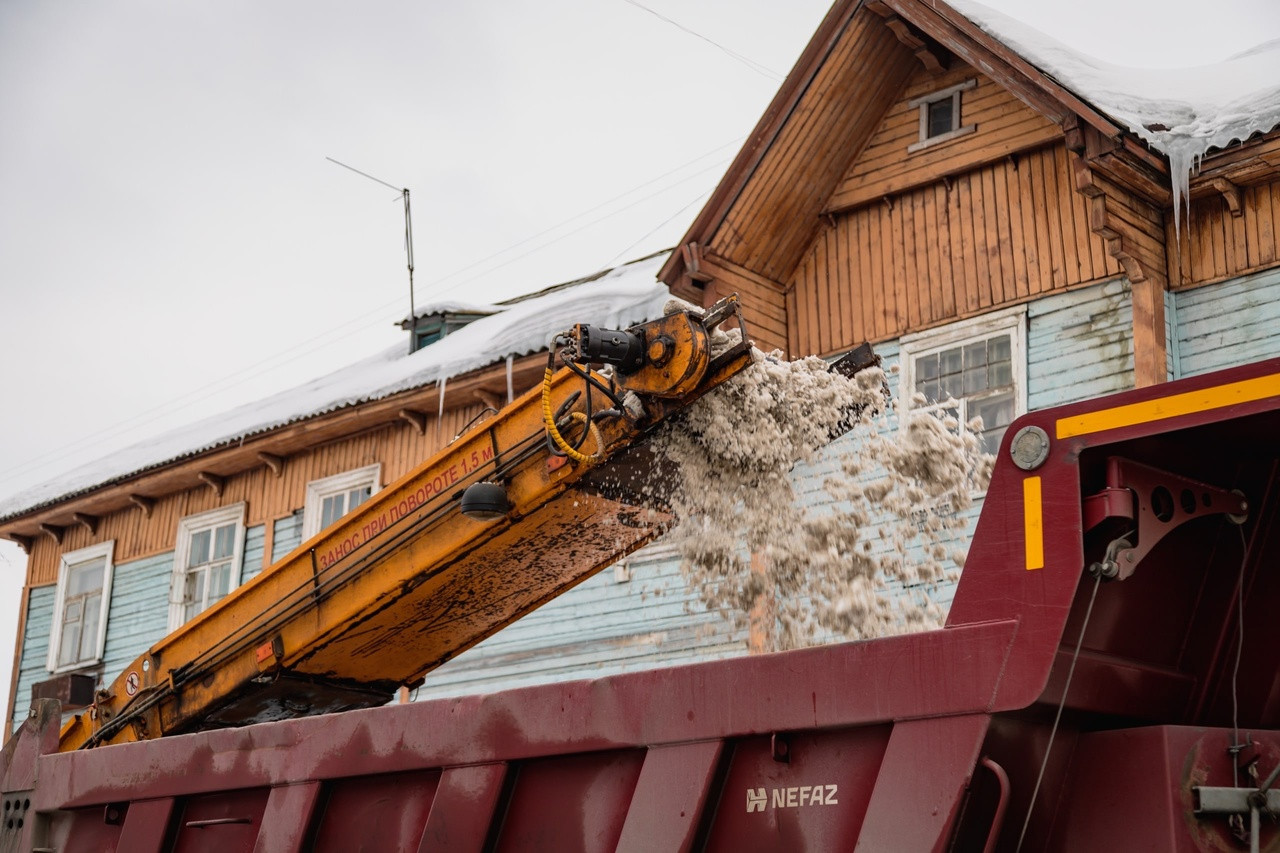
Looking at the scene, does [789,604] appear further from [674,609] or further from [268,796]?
[674,609]

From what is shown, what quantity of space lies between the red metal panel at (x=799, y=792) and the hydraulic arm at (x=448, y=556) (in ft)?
6.71

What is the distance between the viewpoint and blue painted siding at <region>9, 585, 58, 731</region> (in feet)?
64.2

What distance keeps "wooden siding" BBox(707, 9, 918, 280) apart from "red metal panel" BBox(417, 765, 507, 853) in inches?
307

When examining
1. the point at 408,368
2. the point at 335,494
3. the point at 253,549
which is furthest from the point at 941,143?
the point at 253,549

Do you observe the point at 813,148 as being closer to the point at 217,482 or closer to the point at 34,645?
the point at 217,482

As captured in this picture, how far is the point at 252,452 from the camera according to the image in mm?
16938

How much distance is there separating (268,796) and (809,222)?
822cm

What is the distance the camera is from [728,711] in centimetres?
424

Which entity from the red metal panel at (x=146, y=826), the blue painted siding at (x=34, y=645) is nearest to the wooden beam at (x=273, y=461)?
the blue painted siding at (x=34, y=645)

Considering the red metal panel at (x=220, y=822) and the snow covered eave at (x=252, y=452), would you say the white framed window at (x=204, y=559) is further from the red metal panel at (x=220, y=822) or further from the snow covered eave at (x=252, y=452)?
the red metal panel at (x=220, y=822)

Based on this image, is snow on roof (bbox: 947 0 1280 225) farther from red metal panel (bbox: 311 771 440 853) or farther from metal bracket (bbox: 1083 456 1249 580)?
red metal panel (bbox: 311 771 440 853)

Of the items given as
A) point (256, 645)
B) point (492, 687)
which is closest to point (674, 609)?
point (492, 687)

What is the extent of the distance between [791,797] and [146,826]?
3.15 metres

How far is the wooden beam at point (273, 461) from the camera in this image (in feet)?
55.7
